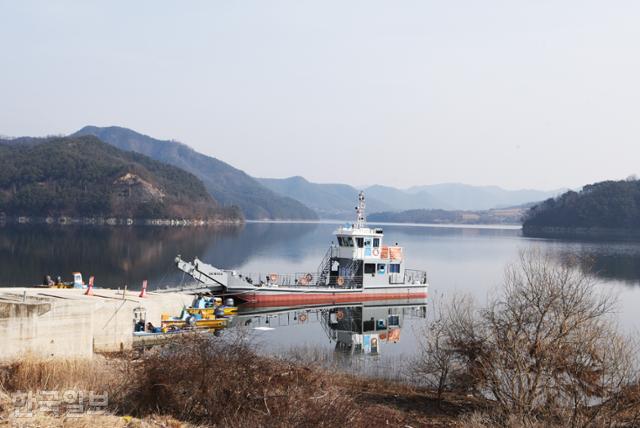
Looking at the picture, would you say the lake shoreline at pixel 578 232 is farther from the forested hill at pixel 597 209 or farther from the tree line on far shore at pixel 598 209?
the tree line on far shore at pixel 598 209

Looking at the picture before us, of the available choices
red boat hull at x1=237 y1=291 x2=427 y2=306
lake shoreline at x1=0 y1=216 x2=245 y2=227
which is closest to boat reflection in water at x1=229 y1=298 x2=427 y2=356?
red boat hull at x1=237 y1=291 x2=427 y2=306

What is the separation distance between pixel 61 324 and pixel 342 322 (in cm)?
2111

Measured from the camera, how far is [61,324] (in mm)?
20234

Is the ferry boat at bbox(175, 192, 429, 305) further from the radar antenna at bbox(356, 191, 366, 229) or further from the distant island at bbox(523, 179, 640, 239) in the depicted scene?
the distant island at bbox(523, 179, 640, 239)

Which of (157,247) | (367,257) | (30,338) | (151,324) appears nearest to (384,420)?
(30,338)

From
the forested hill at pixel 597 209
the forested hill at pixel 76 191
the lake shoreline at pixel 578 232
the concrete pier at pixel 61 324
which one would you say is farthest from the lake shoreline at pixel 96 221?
the concrete pier at pixel 61 324

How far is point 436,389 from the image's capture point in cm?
2061

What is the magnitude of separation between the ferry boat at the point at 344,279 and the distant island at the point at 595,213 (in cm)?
12048

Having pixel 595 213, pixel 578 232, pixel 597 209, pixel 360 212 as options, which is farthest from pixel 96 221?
pixel 597 209

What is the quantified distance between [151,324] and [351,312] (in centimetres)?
1735

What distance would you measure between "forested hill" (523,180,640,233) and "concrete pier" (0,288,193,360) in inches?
6477

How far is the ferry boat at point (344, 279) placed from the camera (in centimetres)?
4247

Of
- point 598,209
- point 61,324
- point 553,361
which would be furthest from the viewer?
point 598,209

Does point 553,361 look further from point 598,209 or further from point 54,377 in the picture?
point 598,209
